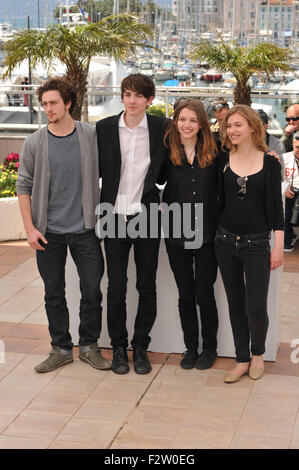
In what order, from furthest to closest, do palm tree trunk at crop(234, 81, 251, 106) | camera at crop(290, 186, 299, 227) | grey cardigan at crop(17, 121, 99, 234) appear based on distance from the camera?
palm tree trunk at crop(234, 81, 251, 106)
camera at crop(290, 186, 299, 227)
grey cardigan at crop(17, 121, 99, 234)

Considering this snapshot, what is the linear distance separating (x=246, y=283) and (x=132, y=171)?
0.94 metres

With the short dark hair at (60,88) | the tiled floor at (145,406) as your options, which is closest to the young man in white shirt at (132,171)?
the short dark hair at (60,88)

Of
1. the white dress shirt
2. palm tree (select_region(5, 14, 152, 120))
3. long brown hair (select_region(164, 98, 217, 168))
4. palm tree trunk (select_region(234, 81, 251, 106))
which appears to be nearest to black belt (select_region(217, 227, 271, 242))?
long brown hair (select_region(164, 98, 217, 168))

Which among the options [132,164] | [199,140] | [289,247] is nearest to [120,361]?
[132,164]

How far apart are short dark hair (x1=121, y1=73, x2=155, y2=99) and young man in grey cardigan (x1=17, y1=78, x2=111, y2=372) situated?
352 mm

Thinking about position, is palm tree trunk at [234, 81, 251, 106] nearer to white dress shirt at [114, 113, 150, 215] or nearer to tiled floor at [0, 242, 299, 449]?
tiled floor at [0, 242, 299, 449]

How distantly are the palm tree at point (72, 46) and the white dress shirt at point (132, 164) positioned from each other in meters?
5.72

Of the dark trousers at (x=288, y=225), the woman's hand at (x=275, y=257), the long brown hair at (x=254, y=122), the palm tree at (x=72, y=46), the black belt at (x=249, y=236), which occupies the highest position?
the palm tree at (x=72, y=46)

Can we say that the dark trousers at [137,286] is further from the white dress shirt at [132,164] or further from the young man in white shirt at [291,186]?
the young man in white shirt at [291,186]

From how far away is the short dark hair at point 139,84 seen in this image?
441 centimetres

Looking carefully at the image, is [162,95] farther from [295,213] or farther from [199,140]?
[199,140]

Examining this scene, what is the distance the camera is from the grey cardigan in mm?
4496

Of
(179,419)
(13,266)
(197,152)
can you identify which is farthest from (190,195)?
(13,266)

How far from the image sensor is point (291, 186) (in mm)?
7824
